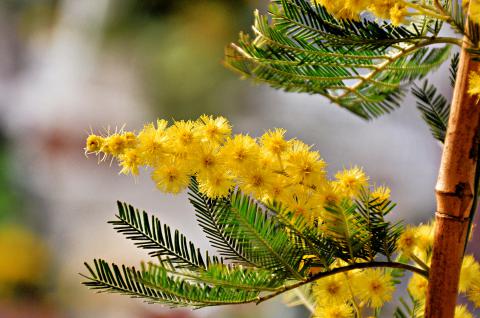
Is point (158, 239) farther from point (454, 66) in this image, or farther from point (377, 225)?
point (454, 66)

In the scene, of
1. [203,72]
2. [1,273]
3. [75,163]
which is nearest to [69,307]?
[1,273]

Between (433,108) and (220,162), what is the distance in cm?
23

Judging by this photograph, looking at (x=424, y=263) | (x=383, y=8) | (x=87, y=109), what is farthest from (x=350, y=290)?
(x=87, y=109)

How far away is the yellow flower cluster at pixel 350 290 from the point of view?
39 centimetres

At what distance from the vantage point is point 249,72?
42 cm

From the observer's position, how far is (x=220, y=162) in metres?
0.35

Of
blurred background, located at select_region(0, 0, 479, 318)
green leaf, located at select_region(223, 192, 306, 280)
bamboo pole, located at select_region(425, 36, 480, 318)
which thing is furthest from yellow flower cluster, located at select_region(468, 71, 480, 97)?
blurred background, located at select_region(0, 0, 479, 318)

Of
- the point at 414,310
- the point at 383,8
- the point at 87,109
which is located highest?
the point at 87,109

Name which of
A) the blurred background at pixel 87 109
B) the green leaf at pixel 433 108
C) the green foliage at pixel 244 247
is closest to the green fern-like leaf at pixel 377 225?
the green foliage at pixel 244 247

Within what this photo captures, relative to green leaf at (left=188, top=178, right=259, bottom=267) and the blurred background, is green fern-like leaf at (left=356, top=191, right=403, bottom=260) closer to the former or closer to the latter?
green leaf at (left=188, top=178, right=259, bottom=267)

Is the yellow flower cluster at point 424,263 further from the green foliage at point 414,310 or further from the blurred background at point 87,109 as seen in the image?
the blurred background at point 87,109

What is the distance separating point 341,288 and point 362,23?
0.54 feet

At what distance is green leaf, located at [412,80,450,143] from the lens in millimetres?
483

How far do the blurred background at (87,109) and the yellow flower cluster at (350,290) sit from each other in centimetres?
145
